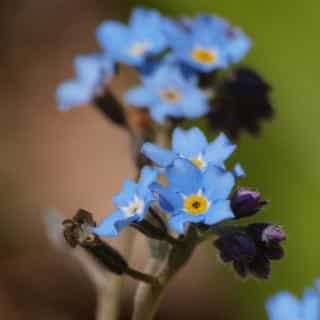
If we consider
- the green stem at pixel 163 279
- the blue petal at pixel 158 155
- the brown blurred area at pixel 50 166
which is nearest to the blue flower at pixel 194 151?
the blue petal at pixel 158 155

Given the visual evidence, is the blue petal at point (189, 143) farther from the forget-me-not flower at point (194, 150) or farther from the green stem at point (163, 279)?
the green stem at point (163, 279)

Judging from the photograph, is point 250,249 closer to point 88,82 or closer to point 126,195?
point 126,195

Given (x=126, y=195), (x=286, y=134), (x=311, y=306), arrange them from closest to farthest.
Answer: (x=311, y=306) < (x=126, y=195) < (x=286, y=134)

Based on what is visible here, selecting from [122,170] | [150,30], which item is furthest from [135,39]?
[122,170]

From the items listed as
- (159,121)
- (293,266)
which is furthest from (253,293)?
(159,121)

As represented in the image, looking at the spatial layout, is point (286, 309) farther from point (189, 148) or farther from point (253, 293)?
point (253, 293)

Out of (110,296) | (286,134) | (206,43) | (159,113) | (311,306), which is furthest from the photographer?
(286,134)

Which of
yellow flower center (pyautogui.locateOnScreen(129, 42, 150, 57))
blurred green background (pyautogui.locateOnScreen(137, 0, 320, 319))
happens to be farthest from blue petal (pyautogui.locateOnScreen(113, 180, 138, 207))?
blurred green background (pyautogui.locateOnScreen(137, 0, 320, 319))
